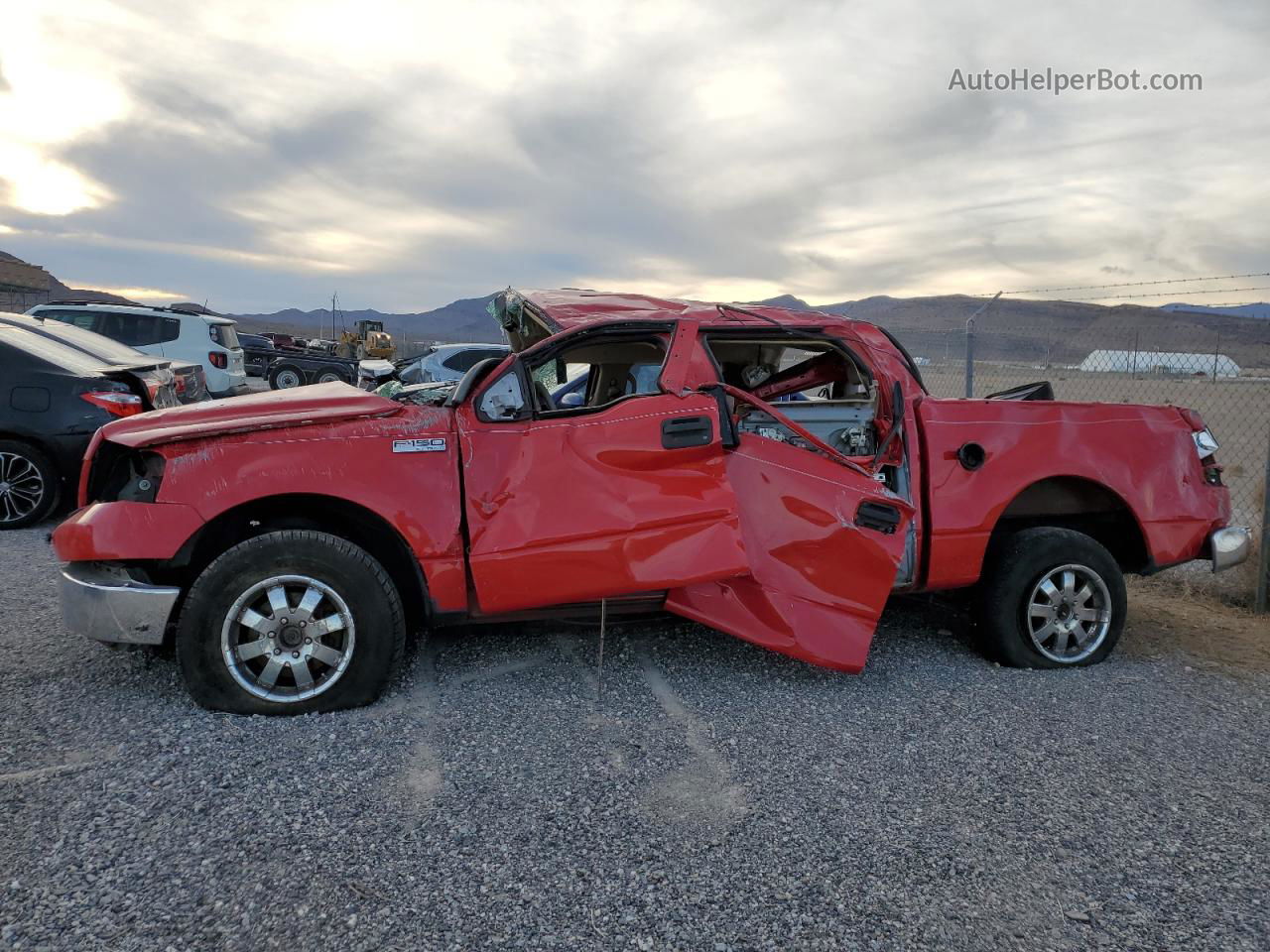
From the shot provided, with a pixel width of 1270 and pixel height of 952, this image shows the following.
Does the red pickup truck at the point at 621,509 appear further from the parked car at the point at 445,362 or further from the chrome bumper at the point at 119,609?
the parked car at the point at 445,362

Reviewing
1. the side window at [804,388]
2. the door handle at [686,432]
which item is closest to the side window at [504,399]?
the door handle at [686,432]

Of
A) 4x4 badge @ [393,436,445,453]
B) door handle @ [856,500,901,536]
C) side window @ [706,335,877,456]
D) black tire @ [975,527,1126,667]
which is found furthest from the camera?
black tire @ [975,527,1126,667]

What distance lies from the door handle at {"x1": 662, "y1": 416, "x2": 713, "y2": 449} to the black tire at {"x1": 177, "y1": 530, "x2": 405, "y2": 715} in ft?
4.56

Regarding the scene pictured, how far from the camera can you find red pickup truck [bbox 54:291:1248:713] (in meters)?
3.56

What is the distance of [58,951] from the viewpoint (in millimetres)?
2199

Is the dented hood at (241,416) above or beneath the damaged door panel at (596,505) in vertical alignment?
above

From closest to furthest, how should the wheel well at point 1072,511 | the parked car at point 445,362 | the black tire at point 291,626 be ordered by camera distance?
1. the black tire at point 291,626
2. the wheel well at point 1072,511
3. the parked car at point 445,362

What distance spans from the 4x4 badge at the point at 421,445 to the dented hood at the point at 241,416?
0.17 metres

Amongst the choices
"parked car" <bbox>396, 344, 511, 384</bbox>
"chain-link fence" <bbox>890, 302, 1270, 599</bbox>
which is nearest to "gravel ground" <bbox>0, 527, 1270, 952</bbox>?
"chain-link fence" <bbox>890, 302, 1270, 599</bbox>

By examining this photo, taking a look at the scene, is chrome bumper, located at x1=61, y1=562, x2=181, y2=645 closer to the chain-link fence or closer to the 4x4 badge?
the 4x4 badge

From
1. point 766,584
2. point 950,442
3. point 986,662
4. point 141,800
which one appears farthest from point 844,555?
point 141,800

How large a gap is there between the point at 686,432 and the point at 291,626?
75.1 inches

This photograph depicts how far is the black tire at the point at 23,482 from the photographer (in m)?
6.84

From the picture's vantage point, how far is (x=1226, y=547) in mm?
4629
